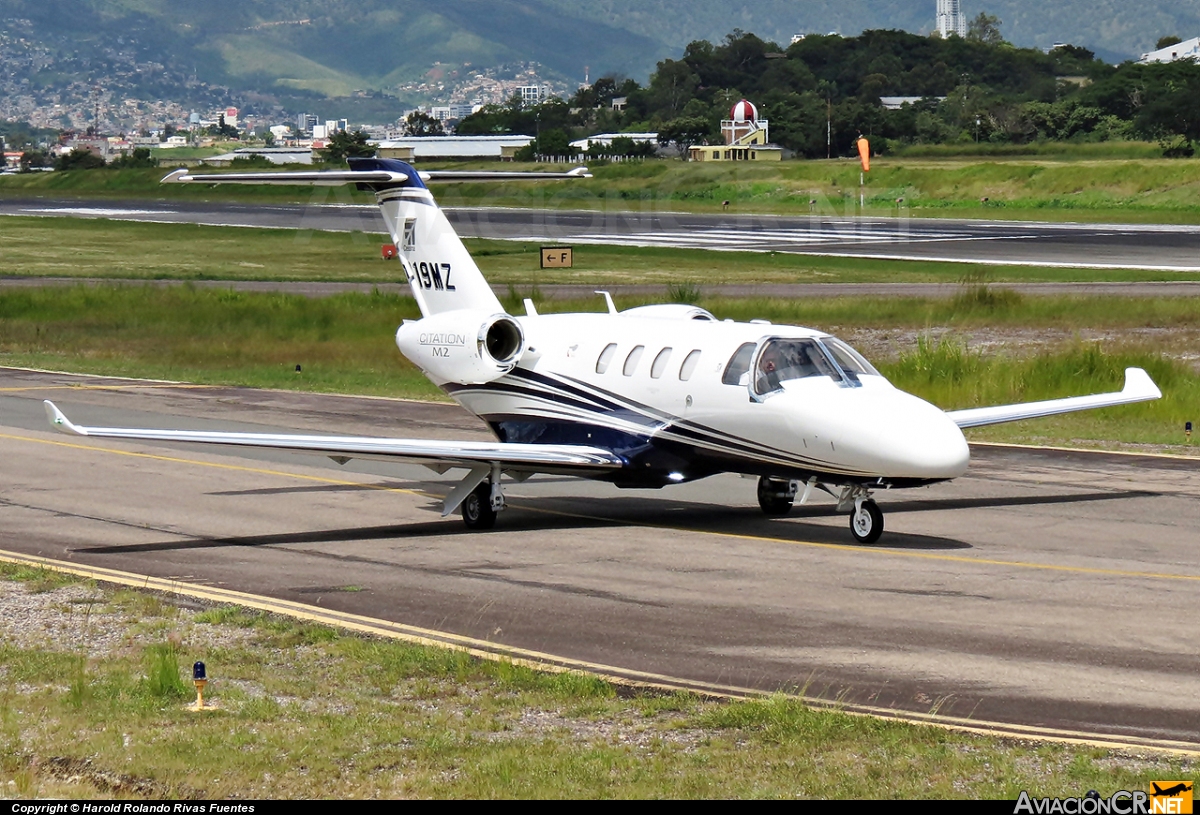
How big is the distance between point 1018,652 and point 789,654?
6.94 feet

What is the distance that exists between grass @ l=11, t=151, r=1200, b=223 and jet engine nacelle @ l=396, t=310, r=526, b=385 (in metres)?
80.8

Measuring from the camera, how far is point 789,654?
14836mm

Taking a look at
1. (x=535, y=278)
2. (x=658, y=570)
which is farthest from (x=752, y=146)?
(x=658, y=570)

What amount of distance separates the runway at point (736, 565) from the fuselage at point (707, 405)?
1095 mm

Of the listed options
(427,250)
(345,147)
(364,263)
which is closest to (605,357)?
(427,250)

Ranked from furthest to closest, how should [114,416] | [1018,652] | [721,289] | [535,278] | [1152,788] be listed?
[535,278] → [721,289] → [114,416] → [1018,652] → [1152,788]

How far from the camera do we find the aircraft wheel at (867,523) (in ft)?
66.3

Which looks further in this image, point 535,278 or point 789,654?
point 535,278

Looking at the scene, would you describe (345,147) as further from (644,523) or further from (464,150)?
(464,150)

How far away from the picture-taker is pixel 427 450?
68.7ft

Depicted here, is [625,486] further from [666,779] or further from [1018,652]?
[666,779]

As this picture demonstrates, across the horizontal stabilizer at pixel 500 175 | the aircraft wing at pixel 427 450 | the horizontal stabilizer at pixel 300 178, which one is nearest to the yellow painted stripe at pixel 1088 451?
the horizontal stabilizer at pixel 500 175

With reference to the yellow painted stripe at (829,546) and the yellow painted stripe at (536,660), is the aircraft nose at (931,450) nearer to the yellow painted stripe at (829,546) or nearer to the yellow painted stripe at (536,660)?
the yellow painted stripe at (829,546)

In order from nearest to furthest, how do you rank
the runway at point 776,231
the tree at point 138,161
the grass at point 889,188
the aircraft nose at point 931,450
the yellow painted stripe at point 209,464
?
the aircraft nose at point 931,450
the yellow painted stripe at point 209,464
the runway at point 776,231
the grass at point 889,188
the tree at point 138,161
